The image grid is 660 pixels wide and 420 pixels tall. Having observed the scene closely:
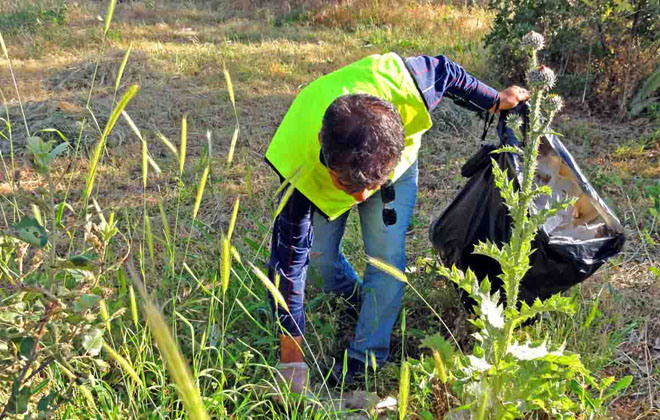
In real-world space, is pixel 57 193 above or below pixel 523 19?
below

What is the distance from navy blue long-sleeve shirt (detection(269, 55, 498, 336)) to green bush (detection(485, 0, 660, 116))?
2481 mm

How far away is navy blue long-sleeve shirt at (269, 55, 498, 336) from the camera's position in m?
2.01

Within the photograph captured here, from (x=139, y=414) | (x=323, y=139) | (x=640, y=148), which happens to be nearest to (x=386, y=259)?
(x=323, y=139)

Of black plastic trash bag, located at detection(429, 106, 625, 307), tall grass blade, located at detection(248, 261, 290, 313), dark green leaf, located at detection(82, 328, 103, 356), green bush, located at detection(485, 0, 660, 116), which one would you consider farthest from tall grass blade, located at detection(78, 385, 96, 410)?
green bush, located at detection(485, 0, 660, 116)

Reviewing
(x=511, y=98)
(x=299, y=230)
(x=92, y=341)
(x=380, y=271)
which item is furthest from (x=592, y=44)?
(x=92, y=341)

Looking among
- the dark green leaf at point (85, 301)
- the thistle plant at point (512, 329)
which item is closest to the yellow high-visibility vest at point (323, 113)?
the thistle plant at point (512, 329)

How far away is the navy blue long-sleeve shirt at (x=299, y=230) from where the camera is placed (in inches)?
79.0

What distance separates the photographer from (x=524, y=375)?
5.42 feet

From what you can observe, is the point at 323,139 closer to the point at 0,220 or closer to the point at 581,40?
the point at 0,220

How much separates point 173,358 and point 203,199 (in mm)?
3015

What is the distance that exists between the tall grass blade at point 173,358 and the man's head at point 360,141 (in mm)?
1019

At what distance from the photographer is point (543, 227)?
80.7 inches

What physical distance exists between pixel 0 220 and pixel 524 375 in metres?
2.81

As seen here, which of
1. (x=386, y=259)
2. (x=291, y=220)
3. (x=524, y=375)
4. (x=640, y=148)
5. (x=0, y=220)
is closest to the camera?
(x=524, y=375)
